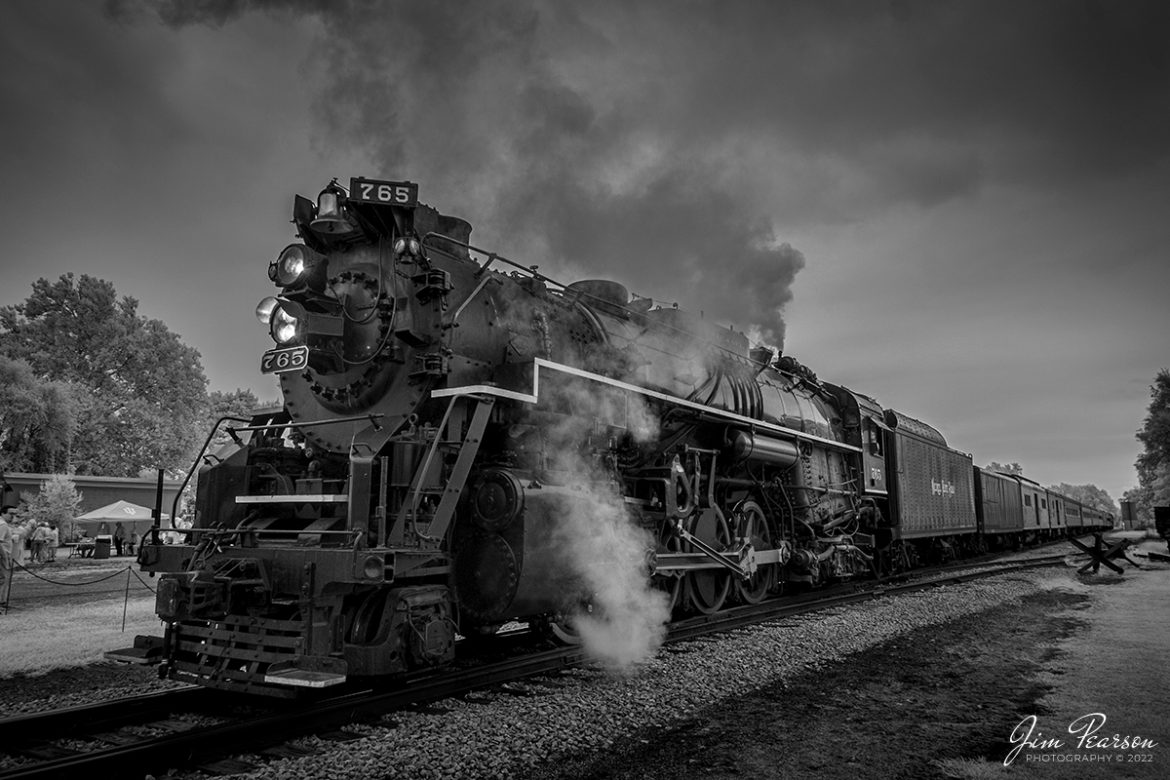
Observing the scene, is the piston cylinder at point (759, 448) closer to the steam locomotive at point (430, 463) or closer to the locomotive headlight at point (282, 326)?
the steam locomotive at point (430, 463)

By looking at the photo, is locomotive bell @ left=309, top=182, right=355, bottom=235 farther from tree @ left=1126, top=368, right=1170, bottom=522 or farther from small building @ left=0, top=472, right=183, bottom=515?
tree @ left=1126, top=368, right=1170, bottom=522

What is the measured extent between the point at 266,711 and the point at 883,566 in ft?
44.3

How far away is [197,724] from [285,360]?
9.63 feet

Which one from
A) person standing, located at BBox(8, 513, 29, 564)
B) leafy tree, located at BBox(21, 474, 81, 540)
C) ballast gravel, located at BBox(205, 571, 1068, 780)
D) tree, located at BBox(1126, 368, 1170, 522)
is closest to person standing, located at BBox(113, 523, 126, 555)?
Result: leafy tree, located at BBox(21, 474, 81, 540)

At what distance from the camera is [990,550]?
2766cm

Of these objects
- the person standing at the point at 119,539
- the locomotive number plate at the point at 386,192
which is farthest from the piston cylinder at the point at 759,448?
the person standing at the point at 119,539

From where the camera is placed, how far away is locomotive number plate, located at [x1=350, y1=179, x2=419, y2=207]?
21.4 ft

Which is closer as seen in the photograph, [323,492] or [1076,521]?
[323,492]

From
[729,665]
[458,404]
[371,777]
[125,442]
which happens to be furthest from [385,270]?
[125,442]

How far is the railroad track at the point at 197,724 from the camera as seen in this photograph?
429cm

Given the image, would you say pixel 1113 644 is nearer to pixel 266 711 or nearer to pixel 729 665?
pixel 729 665

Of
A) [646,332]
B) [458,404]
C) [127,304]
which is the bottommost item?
[458,404]

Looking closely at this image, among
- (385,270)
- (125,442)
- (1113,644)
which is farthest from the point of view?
(125,442)

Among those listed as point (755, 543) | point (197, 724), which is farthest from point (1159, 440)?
point (197, 724)
